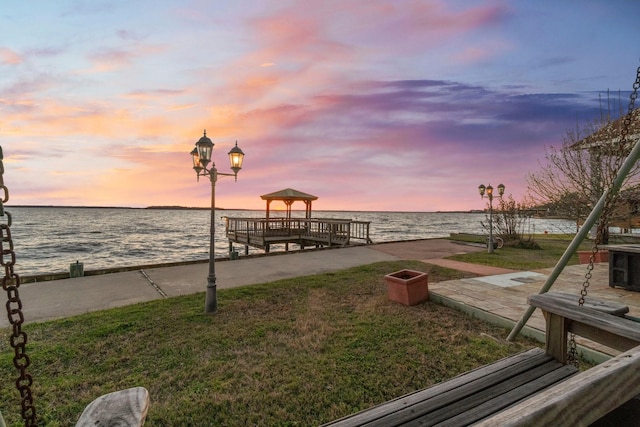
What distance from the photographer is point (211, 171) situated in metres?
5.38

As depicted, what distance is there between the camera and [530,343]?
3.82 metres

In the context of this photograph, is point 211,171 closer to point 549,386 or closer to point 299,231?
point 549,386

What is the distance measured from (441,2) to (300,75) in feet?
15.3

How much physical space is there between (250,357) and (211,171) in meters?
3.25

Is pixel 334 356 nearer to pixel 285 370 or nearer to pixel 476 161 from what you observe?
pixel 285 370

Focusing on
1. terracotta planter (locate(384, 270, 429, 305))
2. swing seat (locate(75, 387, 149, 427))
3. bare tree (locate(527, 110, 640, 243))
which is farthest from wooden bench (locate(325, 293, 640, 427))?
bare tree (locate(527, 110, 640, 243))

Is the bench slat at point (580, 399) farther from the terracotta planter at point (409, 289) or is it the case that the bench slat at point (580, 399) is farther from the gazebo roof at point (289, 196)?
the gazebo roof at point (289, 196)

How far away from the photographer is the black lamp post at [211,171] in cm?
511

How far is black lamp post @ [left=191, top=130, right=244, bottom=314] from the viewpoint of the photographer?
5105 mm

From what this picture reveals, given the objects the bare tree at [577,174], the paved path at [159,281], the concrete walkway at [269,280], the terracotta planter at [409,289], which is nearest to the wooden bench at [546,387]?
the concrete walkway at [269,280]

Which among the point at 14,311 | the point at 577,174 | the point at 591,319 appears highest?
the point at 577,174

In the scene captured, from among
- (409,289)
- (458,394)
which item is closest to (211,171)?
(409,289)

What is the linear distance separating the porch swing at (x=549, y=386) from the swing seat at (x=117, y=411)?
1.12 meters

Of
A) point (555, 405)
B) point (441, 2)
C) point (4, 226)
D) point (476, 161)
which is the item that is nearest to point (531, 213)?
point (476, 161)
